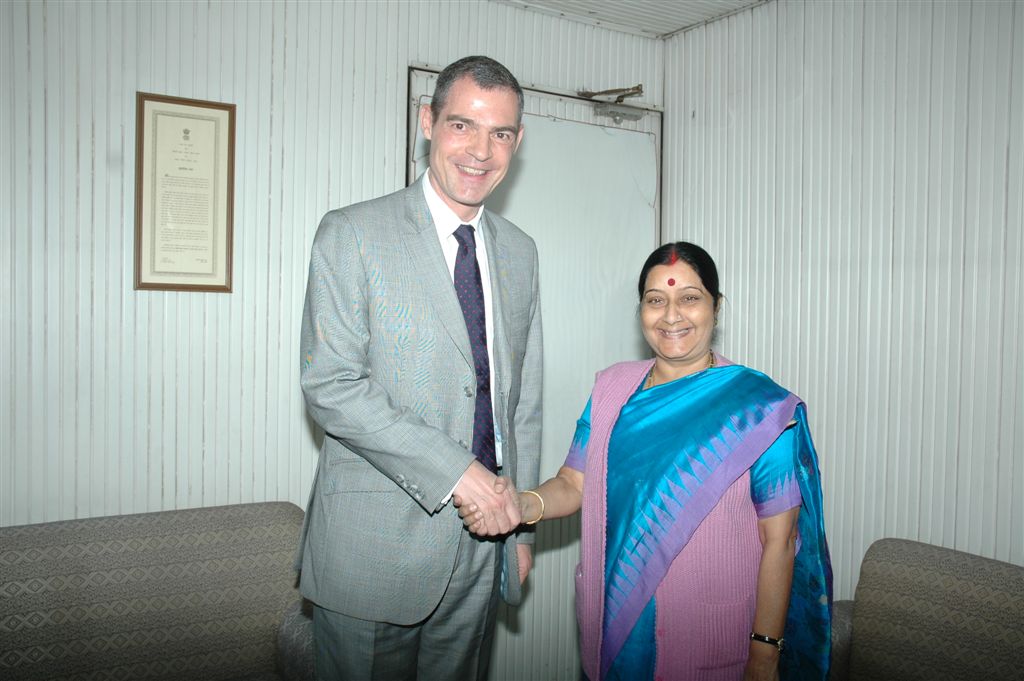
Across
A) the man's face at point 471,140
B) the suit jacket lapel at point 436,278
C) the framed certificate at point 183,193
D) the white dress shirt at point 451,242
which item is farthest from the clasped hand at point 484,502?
the framed certificate at point 183,193

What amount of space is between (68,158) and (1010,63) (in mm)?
2829

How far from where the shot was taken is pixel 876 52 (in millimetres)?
2553

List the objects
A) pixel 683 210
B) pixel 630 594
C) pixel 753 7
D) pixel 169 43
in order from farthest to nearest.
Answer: pixel 683 210
pixel 753 7
pixel 169 43
pixel 630 594

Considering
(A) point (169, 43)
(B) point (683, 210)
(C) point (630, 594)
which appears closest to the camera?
(C) point (630, 594)

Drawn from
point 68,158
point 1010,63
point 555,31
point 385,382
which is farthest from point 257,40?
point 1010,63

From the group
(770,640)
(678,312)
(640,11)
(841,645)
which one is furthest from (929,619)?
(640,11)

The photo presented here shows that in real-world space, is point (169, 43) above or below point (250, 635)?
above

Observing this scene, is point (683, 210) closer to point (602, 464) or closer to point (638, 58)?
point (638, 58)

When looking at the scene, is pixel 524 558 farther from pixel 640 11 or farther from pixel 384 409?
pixel 640 11

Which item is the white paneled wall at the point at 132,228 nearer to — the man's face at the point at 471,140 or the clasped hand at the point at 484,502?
the man's face at the point at 471,140

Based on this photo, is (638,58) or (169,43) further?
(638,58)

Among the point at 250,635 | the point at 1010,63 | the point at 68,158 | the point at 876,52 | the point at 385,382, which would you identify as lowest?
the point at 250,635

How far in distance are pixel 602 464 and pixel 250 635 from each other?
4.30ft

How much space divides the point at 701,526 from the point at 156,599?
1606 mm
